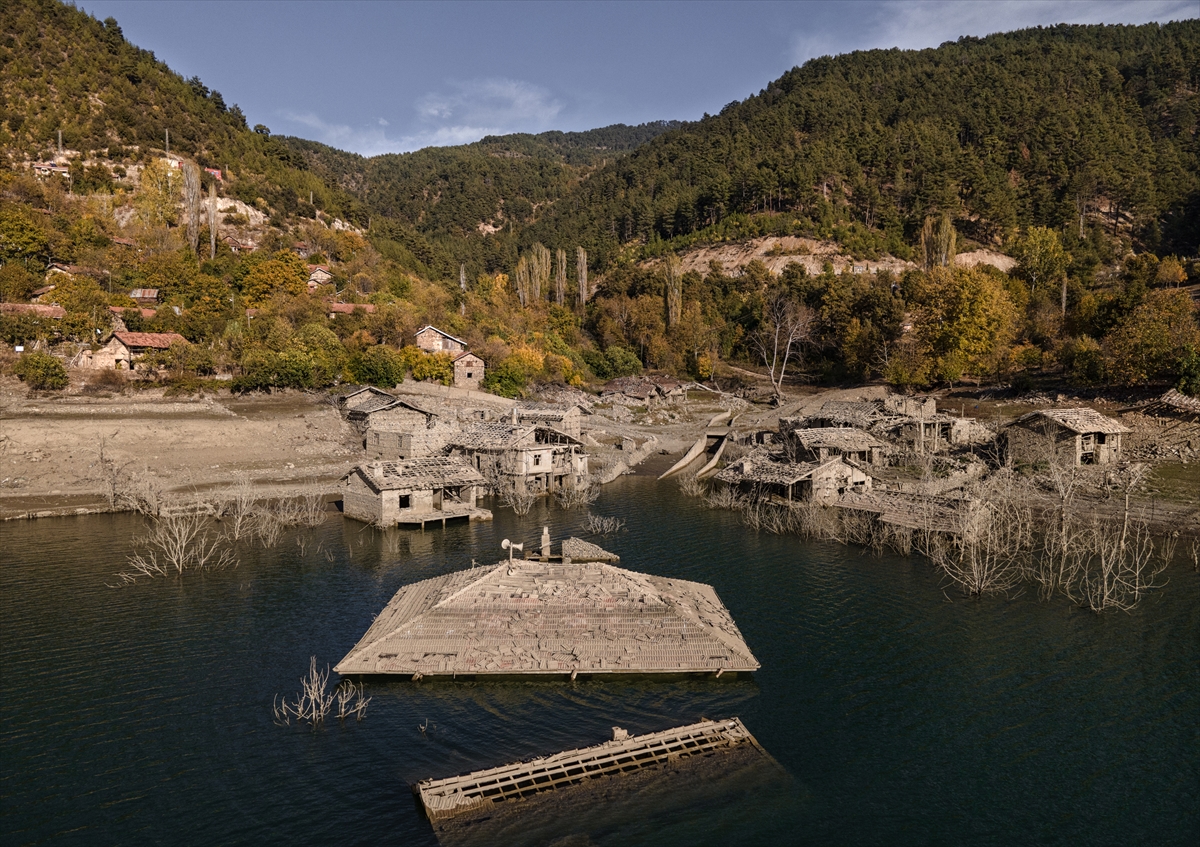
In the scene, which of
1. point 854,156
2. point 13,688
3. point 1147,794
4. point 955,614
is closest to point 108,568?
point 13,688

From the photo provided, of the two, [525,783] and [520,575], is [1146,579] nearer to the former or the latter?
[520,575]

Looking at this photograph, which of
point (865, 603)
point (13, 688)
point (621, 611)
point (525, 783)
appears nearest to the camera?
→ point (525, 783)

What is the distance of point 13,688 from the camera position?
72.8 feet

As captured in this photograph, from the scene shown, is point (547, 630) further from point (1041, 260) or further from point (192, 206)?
point (1041, 260)

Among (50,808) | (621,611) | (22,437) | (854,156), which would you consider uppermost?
(854,156)

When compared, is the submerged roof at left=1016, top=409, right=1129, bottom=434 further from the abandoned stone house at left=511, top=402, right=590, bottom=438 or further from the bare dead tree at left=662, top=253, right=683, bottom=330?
the bare dead tree at left=662, top=253, right=683, bottom=330

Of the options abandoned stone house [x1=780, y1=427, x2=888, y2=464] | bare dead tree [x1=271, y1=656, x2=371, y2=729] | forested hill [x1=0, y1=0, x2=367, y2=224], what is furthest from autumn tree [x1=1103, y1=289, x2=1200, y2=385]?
forested hill [x1=0, y1=0, x2=367, y2=224]

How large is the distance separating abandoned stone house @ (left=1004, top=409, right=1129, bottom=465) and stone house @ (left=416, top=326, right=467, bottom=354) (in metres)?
55.4

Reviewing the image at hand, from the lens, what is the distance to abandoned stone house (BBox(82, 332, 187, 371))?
2616 inches

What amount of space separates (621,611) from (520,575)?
3750 millimetres

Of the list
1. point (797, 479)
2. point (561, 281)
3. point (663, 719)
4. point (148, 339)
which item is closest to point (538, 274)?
point (561, 281)

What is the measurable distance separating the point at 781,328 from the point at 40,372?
273 feet

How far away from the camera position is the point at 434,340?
270 ft

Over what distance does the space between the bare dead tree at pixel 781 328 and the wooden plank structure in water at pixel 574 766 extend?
8117cm
